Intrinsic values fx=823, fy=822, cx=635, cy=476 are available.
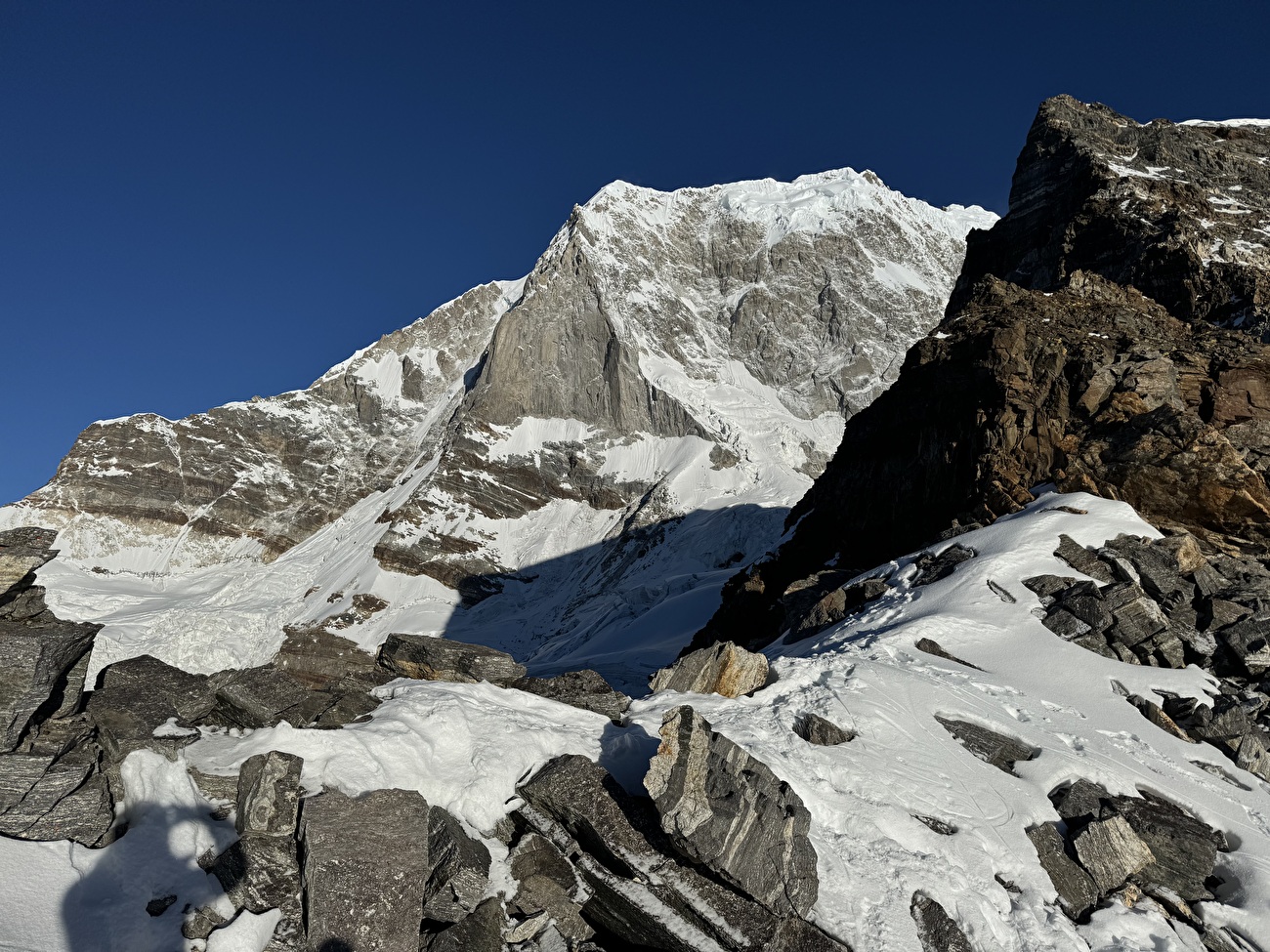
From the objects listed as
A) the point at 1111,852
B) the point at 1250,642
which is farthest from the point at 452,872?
the point at 1250,642

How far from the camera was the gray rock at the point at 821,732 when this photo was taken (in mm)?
11938

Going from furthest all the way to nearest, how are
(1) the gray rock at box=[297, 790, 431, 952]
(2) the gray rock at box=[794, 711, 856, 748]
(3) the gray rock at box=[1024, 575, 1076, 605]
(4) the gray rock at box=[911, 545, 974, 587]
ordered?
1. (4) the gray rock at box=[911, 545, 974, 587]
2. (3) the gray rock at box=[1024, 575, 1076, 605]
3. (2) the gray rock at box=[794, 711, 856, 748]
4. (1) the gray rock at box=[297, 790, 431, 952]

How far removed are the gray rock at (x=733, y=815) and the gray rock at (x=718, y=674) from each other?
3785 mm

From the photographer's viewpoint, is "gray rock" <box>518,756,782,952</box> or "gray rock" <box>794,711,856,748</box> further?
"gray rock" <box>794,711,856,748</box>

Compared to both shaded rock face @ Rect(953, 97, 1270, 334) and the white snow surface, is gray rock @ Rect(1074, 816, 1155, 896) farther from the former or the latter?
shaded rock face @ Rect(953, 97, 1270, 334)

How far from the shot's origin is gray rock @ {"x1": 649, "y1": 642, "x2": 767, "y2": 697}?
44.7 feet

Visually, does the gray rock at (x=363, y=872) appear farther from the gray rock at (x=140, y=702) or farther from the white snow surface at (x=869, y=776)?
the gray rock at (x=140, y=702)

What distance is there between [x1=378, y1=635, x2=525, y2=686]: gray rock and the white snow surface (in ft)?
3.56

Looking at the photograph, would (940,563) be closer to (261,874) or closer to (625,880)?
(625,880)

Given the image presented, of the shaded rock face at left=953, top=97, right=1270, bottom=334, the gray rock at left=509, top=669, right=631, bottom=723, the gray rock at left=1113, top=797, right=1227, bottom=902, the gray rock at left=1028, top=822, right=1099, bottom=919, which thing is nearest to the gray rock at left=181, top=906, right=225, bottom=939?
the gray rock at left=509, top=669, right=631, bottom=723

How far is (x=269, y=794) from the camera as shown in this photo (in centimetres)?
849

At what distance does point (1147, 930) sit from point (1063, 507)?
15142 mm

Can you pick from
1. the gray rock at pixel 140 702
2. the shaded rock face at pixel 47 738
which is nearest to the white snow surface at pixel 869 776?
the shaded rock face at pixel 47 738

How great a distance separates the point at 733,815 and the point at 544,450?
13239 centimetres
